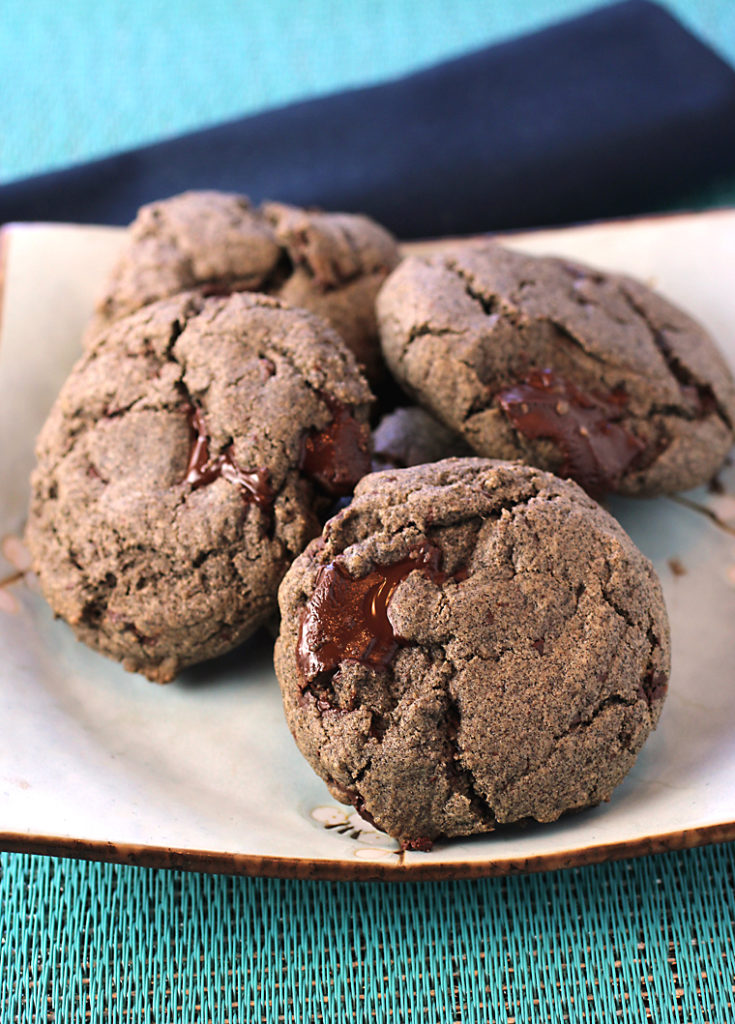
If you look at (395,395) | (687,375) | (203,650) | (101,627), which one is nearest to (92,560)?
(101,627)

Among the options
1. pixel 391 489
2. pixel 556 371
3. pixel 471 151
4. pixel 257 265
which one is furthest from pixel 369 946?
pixel 471 151

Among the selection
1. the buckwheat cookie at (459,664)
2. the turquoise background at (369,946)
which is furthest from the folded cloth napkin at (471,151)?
the turquoise background at (369,946)

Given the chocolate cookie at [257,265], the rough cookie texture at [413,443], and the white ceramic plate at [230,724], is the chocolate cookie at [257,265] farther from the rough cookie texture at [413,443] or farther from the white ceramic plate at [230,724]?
the white ceramic plate at [230,724]

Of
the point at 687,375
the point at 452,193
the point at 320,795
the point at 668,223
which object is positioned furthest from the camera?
the point at 452,193

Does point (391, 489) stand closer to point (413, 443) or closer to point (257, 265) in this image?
point (413, 443)

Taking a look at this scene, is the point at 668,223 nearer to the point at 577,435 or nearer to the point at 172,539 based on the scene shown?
the point at 577,435
